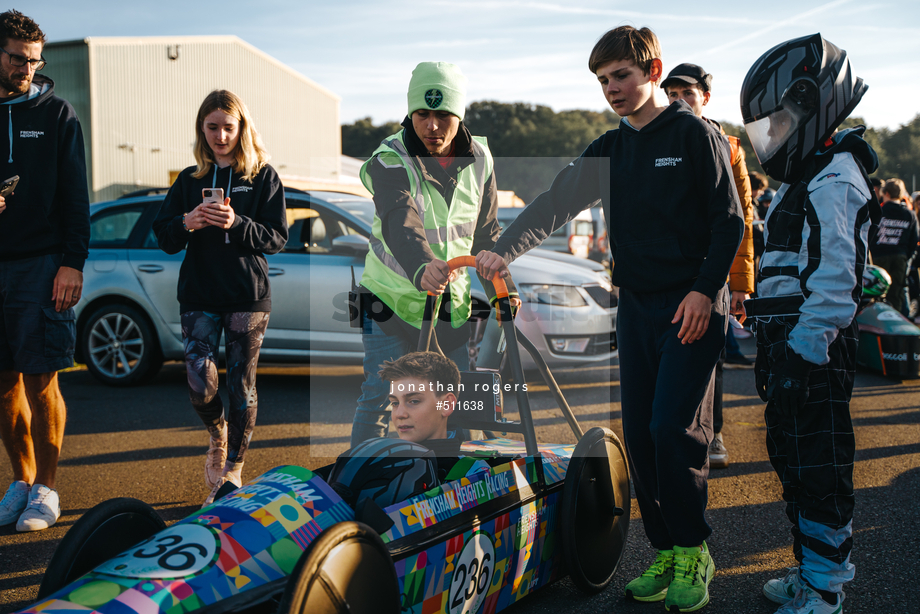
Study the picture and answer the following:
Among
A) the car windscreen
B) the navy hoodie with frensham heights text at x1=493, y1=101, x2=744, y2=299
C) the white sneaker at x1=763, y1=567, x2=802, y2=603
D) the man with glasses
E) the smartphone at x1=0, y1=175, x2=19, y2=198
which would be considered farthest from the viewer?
the car windscreen

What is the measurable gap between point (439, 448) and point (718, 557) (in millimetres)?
1454

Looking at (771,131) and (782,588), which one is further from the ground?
(771,131)

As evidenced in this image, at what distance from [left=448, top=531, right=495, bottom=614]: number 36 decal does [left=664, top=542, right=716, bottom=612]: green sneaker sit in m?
0.75

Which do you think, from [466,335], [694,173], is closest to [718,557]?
[466,335]

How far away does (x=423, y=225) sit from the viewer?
2754mm

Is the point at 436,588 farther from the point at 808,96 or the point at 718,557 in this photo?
the point at 808,96

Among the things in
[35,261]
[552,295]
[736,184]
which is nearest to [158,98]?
[552,295]

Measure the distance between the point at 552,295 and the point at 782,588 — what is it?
3778mm

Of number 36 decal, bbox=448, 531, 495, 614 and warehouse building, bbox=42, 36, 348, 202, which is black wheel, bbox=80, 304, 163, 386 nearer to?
number 36 decal, bbox=448, 531, 495, 614

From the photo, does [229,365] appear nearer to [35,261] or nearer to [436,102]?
[35,261]

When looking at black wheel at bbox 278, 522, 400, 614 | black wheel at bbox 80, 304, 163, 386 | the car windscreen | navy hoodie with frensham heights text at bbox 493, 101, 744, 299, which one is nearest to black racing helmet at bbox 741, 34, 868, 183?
navy hoodie with frensham heights text at bbox 493, 101, 744, 299

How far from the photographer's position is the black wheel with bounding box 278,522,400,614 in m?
1.51

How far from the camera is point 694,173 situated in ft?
8.26

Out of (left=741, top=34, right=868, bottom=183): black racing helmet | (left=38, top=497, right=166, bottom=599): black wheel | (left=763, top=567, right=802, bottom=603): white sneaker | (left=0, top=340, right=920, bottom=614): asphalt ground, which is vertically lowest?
(left=0, top=340, right=920, bottom=614): asphalt ground
